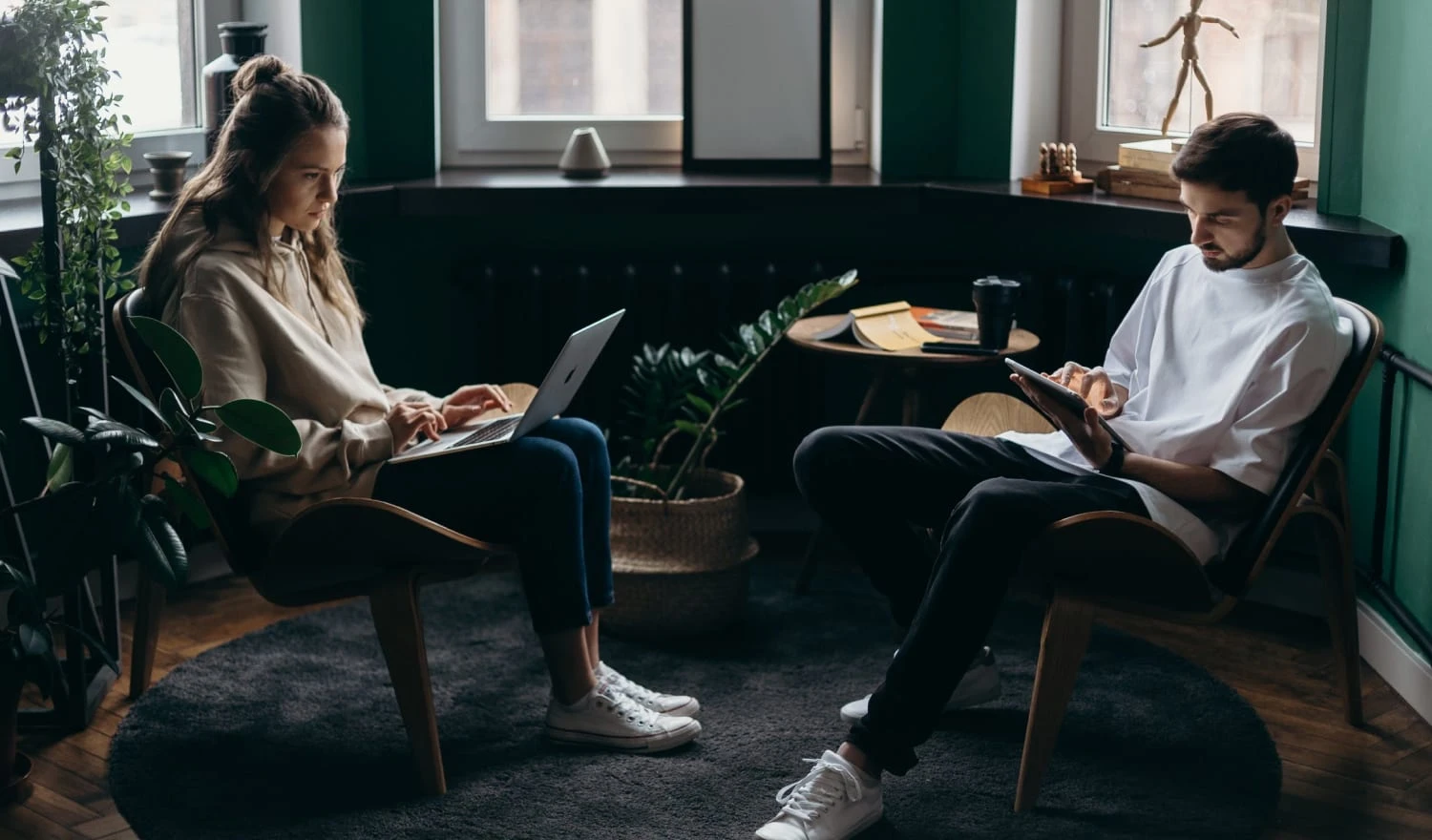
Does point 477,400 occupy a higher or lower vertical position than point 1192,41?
lower

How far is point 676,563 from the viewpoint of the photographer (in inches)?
115

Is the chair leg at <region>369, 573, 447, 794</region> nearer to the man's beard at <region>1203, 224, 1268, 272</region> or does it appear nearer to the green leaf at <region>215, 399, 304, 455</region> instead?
the green leaf at <region>215, 399, 304, 455</region>

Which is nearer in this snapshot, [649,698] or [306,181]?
[306,181]

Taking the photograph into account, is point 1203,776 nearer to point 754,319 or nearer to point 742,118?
point 754,319

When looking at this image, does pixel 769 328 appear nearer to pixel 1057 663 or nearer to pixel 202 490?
pixel 1057 663

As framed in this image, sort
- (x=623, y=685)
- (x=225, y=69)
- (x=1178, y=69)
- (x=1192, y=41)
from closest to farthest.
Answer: (x=623, y=685) < (x=225, y=69) < (x=1192, y=41) < (x=1178, y=69)

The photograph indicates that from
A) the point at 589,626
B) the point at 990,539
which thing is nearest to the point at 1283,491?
the point at 990,539

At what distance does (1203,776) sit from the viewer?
7.82 ft

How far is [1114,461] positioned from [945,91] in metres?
1.61

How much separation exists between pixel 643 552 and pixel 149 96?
152 centimetres

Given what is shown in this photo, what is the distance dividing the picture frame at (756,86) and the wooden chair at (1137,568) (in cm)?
159

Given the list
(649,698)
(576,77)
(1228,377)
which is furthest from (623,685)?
(576,77)

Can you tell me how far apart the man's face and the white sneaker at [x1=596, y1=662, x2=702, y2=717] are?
1133mm

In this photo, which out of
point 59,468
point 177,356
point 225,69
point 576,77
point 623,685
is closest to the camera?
point 177,356
